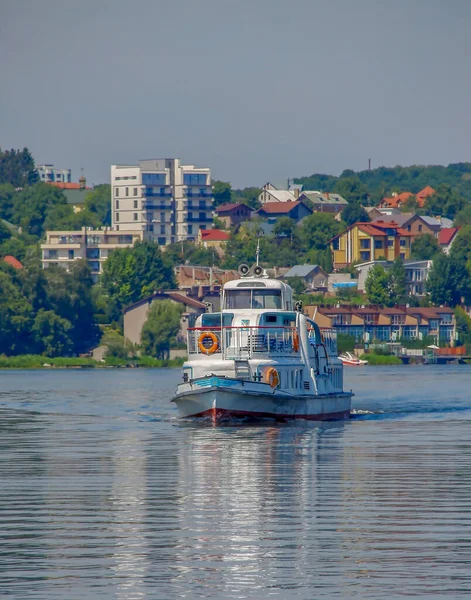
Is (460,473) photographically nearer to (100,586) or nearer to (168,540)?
(168,540)

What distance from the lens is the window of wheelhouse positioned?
198 feet

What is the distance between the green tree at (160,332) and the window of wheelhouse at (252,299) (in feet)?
388

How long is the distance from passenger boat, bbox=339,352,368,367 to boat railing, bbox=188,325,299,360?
113m

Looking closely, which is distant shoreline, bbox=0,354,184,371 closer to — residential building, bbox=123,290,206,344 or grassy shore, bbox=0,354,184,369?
grassy shore, bbox=0,354,184,369

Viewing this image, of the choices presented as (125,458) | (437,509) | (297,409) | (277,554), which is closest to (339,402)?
(297,409)

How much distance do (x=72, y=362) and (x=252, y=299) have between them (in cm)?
11432

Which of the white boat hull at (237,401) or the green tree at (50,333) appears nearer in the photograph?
the white boat hull at (237,401)

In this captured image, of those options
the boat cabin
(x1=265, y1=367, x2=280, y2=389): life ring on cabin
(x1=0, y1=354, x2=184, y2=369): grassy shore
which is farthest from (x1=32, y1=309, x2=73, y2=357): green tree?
(x1=265, y1=367, x2=280, y2=389): life ring on cabin

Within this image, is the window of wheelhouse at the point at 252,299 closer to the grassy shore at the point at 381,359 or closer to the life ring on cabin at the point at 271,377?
the life ring on cabin at the point at 271,377

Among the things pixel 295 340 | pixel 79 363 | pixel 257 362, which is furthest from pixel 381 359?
pixel 257 362

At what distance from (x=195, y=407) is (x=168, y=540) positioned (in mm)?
29939

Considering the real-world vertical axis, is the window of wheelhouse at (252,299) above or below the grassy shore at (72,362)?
above

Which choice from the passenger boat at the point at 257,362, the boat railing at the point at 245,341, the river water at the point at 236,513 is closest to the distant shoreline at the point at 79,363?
the passenger boat at the point at 257,362

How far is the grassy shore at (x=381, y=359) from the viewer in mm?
186625
